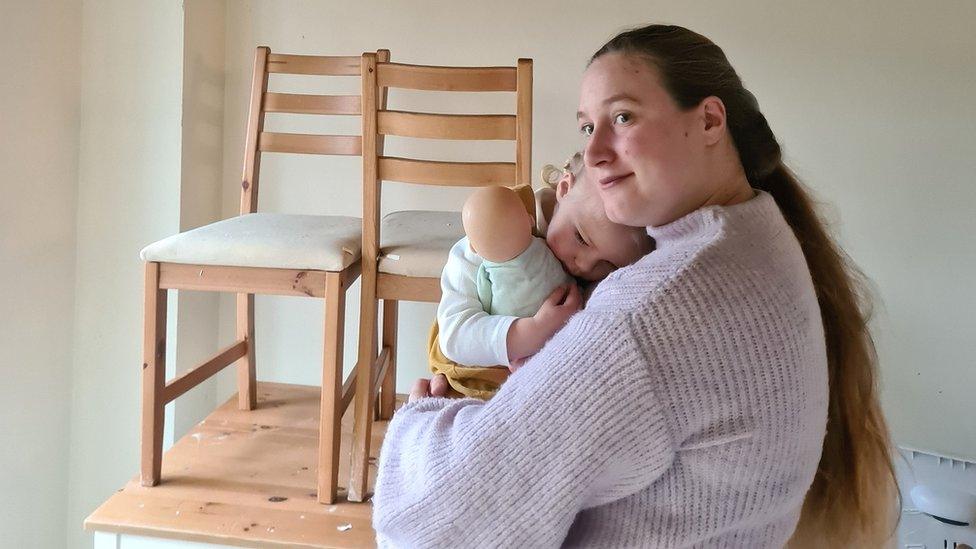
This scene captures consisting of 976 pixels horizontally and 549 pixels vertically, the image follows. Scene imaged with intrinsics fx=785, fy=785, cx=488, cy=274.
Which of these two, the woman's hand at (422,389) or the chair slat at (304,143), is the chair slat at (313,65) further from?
the woman's hand at (422,389)

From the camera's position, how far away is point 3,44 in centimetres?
173

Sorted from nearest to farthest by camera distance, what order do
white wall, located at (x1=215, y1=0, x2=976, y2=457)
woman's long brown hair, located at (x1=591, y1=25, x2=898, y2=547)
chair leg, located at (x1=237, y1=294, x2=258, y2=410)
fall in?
woman's long brown hair, located at (x1=591, y1=25, x2=898, y2=547)
white wall, located at (x1=215, y1=0, x2=976, y2=457)
chair leg, located at (x1=237, y1=294, x2=258, y2=410)

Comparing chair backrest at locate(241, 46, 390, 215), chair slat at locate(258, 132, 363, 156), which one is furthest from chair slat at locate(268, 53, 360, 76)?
chair slat at locate(258, 132, 363, 156)

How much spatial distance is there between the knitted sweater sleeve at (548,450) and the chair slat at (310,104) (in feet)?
5.11

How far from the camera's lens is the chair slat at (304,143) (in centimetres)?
212

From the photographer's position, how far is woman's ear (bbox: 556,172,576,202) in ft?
3.25

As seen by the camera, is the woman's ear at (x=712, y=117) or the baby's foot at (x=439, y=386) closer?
the woman's ear at (x=712, y=117)

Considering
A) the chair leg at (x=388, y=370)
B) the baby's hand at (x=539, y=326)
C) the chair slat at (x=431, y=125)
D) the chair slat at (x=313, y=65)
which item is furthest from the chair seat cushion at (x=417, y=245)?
the baby's hand at (x=539, y=326)

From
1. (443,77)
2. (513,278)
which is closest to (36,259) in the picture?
(443,77)

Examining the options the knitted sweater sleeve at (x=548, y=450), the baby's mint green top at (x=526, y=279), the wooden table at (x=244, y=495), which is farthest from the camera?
the wooden table at (x=244, y=495)

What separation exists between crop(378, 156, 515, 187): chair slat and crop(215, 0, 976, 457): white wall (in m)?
0.65

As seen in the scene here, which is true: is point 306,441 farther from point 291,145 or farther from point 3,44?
point 3,44

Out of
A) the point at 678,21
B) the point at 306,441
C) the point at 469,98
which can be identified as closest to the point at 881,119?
the point at 678,21

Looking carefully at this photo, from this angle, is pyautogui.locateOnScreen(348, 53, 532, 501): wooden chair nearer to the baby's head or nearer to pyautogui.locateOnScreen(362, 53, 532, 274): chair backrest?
pyautogui.locateOnScreen(362, 53, 532, 274): chair backrest
